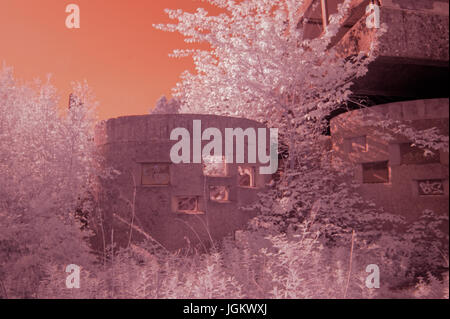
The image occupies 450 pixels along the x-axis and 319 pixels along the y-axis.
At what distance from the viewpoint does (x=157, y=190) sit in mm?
6453

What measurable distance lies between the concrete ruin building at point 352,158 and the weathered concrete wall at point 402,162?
0.02m

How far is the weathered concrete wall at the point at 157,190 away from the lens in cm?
634

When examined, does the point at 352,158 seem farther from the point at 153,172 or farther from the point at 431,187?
the point at 153,172

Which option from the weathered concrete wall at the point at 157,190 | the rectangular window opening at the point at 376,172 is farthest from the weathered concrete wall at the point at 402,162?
A: the weathered concrete wall at the point at 157,190

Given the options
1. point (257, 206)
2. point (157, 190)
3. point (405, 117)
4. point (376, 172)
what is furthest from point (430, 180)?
point (157, 190)

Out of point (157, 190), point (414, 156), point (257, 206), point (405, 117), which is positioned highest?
point (405, 117)

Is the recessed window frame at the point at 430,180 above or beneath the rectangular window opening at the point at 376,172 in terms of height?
beneath

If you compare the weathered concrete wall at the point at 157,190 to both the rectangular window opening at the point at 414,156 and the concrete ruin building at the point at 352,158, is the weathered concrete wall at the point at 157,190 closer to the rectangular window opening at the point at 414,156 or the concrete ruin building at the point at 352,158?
the concrete ruin building at the point at 352,158

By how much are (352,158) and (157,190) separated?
15.6ft

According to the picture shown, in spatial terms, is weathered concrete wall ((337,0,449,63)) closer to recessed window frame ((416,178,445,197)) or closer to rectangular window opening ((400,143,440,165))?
rectangular window opening ((400,143,440,165))

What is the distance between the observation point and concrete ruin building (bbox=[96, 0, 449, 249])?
18.4 ft

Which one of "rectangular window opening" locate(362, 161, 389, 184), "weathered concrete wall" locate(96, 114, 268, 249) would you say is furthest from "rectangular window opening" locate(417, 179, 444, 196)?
"weathered concrete wall" locate(96, 114, 268, 249)
